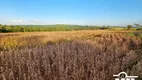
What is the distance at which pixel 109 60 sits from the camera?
4.61m

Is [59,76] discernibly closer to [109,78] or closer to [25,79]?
[25,79]

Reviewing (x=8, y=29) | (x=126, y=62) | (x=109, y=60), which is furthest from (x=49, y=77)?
(x=8, y=29)

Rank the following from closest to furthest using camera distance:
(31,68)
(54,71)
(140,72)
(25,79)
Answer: (25,79) < (31,68) < (54,71) < (140,72)

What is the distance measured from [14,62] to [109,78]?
213 cm

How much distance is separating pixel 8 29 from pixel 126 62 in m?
53.3

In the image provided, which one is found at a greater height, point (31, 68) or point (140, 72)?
point (31, 68)

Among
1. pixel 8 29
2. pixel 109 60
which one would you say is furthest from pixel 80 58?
pixel 8 29

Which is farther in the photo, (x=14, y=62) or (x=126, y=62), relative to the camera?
(x=126, y=62)

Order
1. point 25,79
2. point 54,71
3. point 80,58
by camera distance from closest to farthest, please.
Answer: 1. point 25,79
2. point 54,71
3. point 80,58

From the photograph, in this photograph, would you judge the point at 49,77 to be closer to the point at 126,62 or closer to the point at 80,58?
the point at 80,58

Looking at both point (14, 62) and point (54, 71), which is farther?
point (14, 62)

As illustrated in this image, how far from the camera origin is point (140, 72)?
3.89 m

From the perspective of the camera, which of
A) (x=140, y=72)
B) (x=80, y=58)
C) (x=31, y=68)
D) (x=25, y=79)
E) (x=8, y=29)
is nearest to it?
(x=25, y=79)

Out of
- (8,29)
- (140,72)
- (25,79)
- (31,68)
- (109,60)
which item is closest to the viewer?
(25,79)
